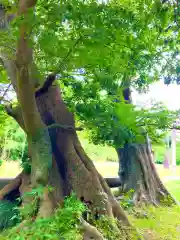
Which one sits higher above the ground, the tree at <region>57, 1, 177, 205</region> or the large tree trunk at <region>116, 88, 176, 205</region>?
the tree at <region>57, 1, 177, 205</region>

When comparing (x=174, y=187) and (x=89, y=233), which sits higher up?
(x=89, y=233)

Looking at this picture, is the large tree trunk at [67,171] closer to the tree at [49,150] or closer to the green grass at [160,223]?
the tree at [49,150]

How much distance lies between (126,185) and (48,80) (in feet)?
11.0

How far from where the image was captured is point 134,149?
17.3ft

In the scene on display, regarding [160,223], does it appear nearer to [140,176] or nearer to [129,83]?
[140,176]

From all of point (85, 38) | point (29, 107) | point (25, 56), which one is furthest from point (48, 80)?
point (85, 38)

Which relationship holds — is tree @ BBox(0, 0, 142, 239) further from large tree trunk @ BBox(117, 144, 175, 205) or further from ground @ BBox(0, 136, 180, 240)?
large tree trunk @ BBox(117, 144, 175, 205)

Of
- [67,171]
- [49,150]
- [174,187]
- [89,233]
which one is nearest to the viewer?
[89,233]

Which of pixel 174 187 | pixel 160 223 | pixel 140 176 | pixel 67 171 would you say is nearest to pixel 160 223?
pixel 160 223

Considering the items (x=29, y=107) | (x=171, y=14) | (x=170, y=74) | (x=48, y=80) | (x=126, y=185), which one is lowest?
(x=126, y=185)

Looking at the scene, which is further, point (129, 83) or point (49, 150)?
point (129, 83)

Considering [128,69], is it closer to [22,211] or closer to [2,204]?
[22,211]

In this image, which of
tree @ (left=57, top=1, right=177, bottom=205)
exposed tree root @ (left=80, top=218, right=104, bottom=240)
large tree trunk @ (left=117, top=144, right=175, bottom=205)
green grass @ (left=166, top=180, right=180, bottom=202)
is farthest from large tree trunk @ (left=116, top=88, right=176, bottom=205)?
exposed tree root @ (left=80, top=218, right=104, bottom=240)

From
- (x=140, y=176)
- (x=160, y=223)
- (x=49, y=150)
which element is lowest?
(x=160, y=223)
